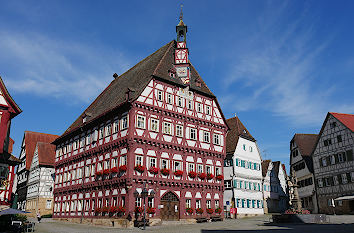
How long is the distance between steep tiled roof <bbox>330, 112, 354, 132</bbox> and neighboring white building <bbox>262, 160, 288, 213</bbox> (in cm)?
1271

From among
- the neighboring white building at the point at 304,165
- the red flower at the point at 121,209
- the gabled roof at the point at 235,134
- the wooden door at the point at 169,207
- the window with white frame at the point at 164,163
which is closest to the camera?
the red flower at the point at 121,209

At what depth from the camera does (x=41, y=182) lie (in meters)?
53.4

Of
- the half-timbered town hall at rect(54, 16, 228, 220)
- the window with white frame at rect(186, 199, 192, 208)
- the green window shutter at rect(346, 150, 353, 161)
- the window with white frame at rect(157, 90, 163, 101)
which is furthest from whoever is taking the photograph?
the green window shutter at rect(346, 150, 353, 161)

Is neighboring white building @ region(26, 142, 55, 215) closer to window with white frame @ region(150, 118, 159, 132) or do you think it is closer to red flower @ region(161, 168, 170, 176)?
window with white frame @ region(150, 118, 159, 132)

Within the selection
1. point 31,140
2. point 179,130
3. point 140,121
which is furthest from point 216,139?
point 31,140

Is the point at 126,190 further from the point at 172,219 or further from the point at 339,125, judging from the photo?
the point at 339,125

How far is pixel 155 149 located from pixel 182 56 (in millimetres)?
11048

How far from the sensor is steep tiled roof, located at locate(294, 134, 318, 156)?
5366 cm

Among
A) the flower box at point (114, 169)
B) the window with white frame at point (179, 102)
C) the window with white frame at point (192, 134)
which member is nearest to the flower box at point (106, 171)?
the flower box at point (114, 169)

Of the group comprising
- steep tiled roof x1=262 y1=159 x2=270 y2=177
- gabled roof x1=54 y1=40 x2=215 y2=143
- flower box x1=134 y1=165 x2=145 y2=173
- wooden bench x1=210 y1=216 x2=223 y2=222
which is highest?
gabled roof x1=54 y1=40 x2=215 y2=143

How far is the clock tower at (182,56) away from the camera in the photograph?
35844mm

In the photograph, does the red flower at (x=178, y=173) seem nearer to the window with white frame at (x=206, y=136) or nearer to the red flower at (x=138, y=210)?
the red flower at (x=138, y=210)

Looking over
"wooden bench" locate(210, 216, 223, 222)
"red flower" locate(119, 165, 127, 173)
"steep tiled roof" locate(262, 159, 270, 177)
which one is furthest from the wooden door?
"steep tiled roof" locate(262, 159, 270, 177)

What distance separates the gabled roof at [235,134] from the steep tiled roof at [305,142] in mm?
10789
